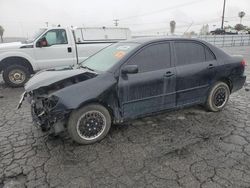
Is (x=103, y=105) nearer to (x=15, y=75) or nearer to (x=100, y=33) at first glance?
(x=15, y=75)

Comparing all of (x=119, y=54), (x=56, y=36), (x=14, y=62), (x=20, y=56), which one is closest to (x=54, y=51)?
(x=56, y=36)

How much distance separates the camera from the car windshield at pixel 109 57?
343 cm

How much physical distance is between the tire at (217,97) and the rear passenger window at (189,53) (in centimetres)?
70

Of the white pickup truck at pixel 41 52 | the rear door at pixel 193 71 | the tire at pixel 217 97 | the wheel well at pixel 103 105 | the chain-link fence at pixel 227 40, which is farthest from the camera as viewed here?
the chain-link fence at pixel 227 40

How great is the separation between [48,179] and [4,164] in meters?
0.78

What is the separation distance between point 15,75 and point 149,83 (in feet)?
18.1

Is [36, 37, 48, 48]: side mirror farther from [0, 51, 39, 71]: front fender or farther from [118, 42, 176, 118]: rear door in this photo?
[118, 42, 176, 118]: rear door

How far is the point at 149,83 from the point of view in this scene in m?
3.41

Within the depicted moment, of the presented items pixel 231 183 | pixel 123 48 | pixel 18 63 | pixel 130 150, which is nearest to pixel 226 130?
pixel 231 183

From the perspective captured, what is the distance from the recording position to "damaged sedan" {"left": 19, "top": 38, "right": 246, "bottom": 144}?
3002 millimetres

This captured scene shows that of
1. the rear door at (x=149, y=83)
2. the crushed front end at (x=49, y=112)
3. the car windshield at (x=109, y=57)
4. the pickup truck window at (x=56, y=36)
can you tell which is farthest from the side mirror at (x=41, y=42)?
the rear door at (x=149, y=83)

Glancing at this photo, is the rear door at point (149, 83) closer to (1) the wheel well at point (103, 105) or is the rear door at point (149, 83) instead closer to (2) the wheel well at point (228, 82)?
(1) the wheel well at point (103, 105)

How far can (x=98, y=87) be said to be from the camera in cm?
305

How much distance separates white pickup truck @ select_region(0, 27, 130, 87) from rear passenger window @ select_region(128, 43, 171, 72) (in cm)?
469
